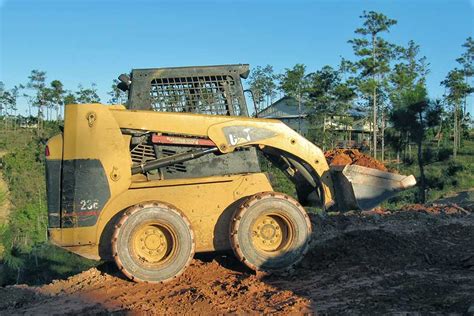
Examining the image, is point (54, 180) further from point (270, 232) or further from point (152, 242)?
point (270, 232)

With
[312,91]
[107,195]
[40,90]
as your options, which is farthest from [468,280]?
[40,90]

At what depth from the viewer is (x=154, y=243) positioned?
22.7 feet

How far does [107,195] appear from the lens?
6852mm

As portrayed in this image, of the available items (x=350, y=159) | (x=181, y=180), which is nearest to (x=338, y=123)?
(x=350, y=159)

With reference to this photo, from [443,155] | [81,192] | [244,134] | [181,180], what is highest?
[443,155]

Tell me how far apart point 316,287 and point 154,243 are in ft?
6.85

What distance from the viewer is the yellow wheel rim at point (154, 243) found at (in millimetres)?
Answer: 6836

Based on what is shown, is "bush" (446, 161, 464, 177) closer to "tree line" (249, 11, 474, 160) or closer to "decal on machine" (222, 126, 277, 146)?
"tree line" (249, 11, 474, 160)

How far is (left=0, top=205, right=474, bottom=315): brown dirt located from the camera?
18.2 feet

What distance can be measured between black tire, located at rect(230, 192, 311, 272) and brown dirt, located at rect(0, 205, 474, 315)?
21 cm

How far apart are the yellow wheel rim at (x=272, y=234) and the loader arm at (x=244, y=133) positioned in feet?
2.51

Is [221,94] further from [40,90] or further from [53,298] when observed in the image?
Result: [40,90]

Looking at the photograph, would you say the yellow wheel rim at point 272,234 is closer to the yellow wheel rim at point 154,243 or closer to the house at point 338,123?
the yellow wheel rim at point 154,243

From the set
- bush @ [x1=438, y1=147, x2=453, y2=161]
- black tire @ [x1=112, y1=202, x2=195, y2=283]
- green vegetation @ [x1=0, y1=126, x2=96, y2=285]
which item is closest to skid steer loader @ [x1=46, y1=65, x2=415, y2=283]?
black tire @ [x1=112, y1=202, x2=195, y2=283]
